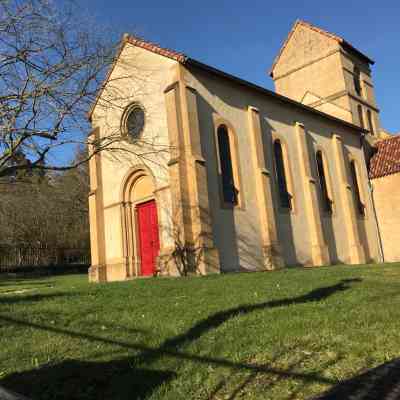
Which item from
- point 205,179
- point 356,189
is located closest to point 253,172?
point 205,179

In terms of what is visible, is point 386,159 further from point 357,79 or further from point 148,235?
point 148,235

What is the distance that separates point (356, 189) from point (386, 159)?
3.19 metres

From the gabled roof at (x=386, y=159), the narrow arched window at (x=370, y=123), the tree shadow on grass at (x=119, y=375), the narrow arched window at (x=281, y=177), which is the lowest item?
the tree shadow on grass at (x=119, y=375)

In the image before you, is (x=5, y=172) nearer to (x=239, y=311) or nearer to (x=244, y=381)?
(x=239, y=311)

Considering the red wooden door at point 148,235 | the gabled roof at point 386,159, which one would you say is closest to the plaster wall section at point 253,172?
the red wooden door at point 148,235

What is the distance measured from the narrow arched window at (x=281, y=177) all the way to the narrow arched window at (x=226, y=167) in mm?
3120

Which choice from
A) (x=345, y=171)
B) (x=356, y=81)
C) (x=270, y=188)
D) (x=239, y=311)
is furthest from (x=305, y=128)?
(x=239, y=311)

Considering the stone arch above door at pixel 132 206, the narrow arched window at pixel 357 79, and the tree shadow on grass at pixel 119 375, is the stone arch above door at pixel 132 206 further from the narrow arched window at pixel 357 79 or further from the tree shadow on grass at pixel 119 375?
the narrow arched window at pixel 357 79

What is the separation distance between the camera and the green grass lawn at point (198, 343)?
4.22 metres

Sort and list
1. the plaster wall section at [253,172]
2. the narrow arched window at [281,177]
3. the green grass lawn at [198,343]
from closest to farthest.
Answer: the green grass lawn at [198,343]
the plaster wall section at [253,172]
the narrow arched window at [281,177]

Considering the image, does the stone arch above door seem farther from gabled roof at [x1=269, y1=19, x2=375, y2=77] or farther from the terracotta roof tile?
gabled roof at [x1=269, y1=19, x2=375, y2=77]

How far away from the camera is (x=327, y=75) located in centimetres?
2902

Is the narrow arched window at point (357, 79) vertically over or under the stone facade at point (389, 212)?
over

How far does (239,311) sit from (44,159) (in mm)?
6781
